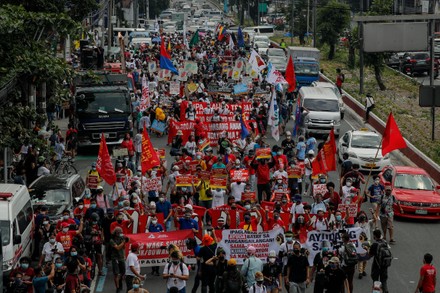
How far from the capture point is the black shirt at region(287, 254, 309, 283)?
19391mm

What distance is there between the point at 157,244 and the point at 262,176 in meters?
6.90

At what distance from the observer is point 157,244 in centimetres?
2175

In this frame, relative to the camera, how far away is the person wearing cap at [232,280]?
18.2 metres

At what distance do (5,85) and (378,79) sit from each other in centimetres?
3461

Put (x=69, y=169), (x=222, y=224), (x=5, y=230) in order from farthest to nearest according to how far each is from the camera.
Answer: (x=69, y=169) → (x=222, y=224) → (x=5, y=230)

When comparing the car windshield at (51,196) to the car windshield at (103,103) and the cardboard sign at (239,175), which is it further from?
the car windshield at (103,103)

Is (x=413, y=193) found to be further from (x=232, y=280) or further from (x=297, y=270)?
(x=232, y=280)

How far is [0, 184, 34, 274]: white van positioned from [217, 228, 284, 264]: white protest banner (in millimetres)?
3835

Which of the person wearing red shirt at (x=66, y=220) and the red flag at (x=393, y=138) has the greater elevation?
the red flag at (x=393, y=138)

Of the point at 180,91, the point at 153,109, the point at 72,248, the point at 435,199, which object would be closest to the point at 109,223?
the point at 72,248

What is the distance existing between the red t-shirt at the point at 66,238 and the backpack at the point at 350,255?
201 inches

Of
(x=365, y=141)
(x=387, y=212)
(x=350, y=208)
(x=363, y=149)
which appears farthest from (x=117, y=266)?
(x=365, y=141)

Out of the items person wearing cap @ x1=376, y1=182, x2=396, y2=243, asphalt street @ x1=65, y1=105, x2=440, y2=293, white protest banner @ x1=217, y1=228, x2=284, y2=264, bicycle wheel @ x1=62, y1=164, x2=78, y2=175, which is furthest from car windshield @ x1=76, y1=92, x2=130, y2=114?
white protest banner @ x1=217, y1=228, x2=284, y2=264

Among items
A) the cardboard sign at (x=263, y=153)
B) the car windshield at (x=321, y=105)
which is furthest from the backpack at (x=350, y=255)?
the car windshield at (x=321, y=105)
